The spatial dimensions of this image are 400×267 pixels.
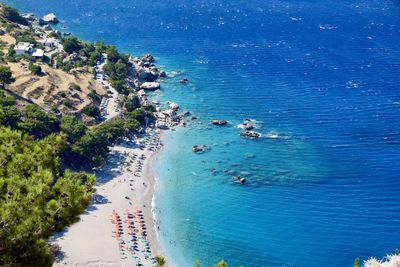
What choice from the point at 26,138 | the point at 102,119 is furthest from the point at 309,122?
the point at 26,138

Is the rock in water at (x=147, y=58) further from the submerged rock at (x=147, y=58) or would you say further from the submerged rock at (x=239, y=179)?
the submerged rock at (x=239, y=179)

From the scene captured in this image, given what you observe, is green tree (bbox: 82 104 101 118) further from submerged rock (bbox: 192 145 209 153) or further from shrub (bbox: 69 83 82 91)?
submerged rock (bbox: 192 145 209 153)

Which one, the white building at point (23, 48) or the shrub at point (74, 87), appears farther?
the white building at point (23, 48)

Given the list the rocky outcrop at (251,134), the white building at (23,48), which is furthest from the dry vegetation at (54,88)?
the rocky outcrop at (251,134)

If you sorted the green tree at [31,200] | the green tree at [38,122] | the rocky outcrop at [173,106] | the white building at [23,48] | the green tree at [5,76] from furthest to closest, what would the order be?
the white building at [23,48], the rocky outcrop at [173,106], the green tree at [5,76], the green tree at [38,122], the green tree at [31,200]

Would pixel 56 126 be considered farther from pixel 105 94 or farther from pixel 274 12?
pixel 274 12

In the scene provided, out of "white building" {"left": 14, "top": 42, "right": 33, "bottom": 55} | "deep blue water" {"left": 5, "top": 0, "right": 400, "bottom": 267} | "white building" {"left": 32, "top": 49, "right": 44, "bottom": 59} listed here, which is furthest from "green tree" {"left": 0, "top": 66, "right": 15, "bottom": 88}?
"deep blue water" {"left": 5, "top": 0, "right": 400, "bottom": 267}
